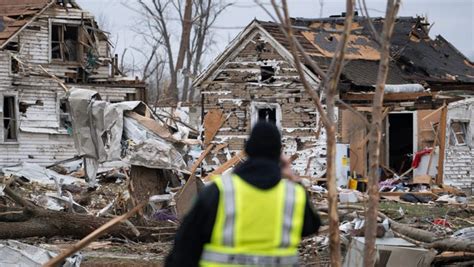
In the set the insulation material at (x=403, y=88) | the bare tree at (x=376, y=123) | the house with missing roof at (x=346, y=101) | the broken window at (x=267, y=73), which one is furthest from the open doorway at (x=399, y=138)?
the bare tree at (x=376, y=123)

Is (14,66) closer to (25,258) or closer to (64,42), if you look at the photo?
(64,42)

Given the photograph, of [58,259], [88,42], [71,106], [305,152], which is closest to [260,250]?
[58,259]

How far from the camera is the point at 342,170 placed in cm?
2477

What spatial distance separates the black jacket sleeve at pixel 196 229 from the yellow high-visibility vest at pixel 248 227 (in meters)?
0.03

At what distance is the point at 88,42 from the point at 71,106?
12.4 meters

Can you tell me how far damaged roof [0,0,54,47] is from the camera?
30.9m

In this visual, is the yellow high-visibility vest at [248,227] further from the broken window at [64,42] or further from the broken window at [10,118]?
the broken window at [64,42]

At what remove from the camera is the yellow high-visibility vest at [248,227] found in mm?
5223

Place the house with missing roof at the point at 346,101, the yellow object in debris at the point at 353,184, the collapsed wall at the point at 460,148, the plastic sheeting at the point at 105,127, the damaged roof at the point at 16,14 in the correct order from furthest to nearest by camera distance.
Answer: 1. the damaged roof at the point at 16,14
2. the collapsed wall at the point at 460,148
3. the house with missing roof at the point at 346,101
4. the yellow object in debris at the point at 353,184
5. the plastic sheeting at the point at 105,127

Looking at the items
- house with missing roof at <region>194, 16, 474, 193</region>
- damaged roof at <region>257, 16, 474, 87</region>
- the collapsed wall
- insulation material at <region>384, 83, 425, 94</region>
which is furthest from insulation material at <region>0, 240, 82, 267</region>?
the collapsed wall

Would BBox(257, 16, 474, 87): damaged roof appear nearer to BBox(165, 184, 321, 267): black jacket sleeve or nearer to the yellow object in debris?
the yellow object in debris

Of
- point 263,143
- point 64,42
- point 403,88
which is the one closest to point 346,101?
point 403,88

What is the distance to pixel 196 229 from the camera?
521cm

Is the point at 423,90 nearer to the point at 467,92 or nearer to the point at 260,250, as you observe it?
the point at 467,92
